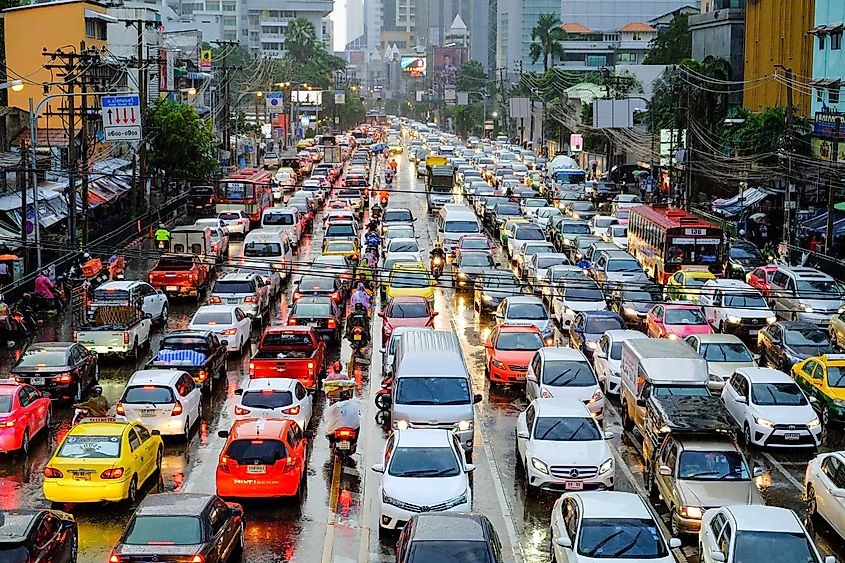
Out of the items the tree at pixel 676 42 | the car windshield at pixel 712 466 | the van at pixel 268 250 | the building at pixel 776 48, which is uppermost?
the tree at pixel 676 42

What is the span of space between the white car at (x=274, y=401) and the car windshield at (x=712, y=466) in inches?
324

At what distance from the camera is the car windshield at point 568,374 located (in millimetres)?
28547

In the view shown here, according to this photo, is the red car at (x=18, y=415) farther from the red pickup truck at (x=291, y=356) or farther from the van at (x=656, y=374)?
the van at (x=656, y=374)

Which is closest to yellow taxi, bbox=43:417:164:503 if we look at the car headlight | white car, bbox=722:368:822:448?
the car headlight

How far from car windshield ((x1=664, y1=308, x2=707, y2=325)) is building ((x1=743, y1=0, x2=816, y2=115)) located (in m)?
38.0

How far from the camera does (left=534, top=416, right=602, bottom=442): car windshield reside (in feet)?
77.5

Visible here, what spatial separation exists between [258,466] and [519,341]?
11915mm

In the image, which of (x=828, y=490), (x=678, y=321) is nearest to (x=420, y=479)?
(x=828, y=490)

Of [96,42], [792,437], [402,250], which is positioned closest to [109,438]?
[792,437]

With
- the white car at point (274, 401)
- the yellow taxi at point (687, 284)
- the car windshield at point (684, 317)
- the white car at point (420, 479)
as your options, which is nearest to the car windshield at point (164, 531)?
the white car at point (420, 479)

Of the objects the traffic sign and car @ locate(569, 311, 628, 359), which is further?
the traffic sign

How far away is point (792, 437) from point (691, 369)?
256 centimetres

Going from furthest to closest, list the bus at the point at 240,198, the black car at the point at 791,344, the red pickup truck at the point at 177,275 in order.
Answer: the bus at the point at 240,198
the red pickup truck at the point at 177,275
the black car at the point at 791,344

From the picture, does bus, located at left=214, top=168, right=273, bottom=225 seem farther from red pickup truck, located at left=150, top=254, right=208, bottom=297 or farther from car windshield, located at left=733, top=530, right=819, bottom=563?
car windshield, located at left=733, top=530, right=819, bottom=563
